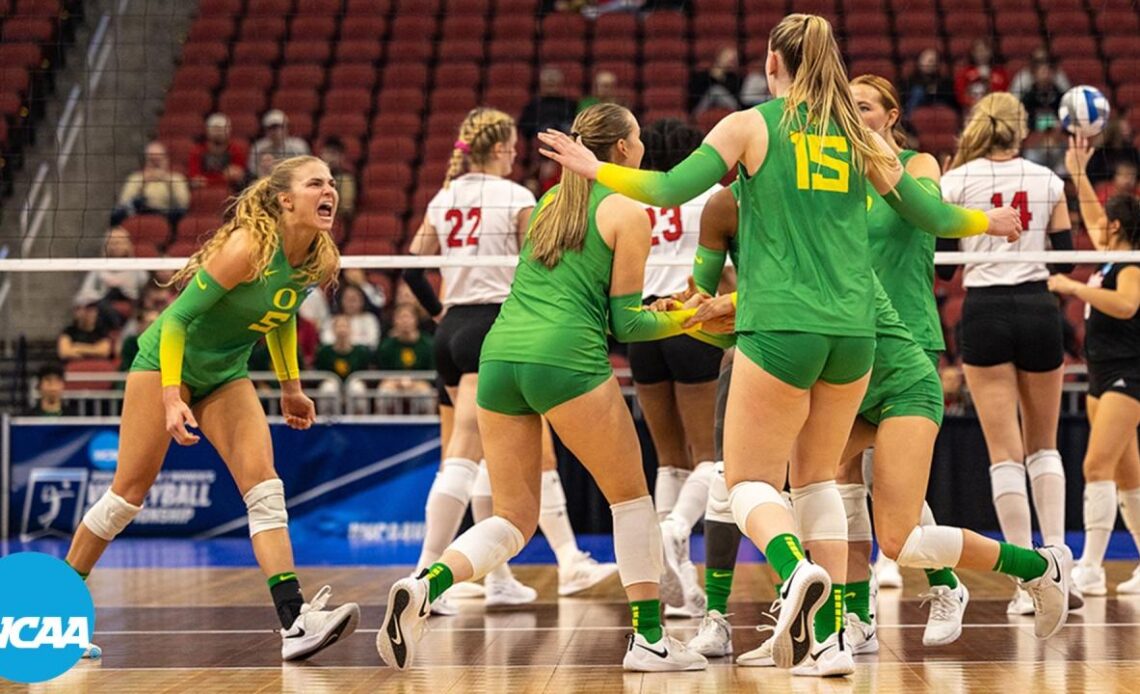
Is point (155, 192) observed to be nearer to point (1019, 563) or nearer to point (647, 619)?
point (647, 619)

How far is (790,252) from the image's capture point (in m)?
4.67

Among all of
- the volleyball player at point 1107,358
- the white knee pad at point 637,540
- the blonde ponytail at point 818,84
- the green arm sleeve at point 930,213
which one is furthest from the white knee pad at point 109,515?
the volleyball player at point 1107,358

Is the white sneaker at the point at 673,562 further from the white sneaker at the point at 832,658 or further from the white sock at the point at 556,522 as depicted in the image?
the white sneaker at the point at 832,658

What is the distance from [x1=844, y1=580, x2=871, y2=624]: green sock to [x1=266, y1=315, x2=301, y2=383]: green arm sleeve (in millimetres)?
2232

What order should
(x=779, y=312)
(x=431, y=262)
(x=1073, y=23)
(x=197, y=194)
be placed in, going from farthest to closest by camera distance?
1. (x=1073, y=23)
2. (x=197, y=194)
3. (x=431, y=262)
4. (x=779, y=312)

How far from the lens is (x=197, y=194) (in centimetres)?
1459

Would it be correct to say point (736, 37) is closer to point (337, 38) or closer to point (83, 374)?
point (337, 38)

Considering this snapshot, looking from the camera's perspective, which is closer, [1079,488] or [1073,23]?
[1079,488]

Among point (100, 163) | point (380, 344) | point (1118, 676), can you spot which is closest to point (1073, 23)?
point (380, 344)

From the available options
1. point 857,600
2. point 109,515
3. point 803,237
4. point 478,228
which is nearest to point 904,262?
point 803,237

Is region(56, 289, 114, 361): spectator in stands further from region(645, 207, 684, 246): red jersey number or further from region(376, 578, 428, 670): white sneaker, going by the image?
region(376, 578, 428, 670): white sneaker

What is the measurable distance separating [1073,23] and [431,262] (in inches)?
471

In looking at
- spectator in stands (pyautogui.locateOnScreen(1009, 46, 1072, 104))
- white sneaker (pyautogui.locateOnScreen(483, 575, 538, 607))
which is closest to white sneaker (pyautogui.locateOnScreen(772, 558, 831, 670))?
white sneaker (pyautogui.locateOnScreen(483, 575, 538, 607))

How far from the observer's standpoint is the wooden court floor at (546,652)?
484 centimetres
